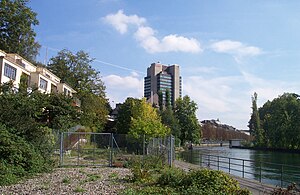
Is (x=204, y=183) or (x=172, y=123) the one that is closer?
(x=204, y=183)

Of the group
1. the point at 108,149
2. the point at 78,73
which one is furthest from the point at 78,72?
the point at 108,149

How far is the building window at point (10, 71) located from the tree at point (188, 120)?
4298 cm

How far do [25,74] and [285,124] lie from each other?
59396 mm

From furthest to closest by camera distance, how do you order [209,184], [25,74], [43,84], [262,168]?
[43,84] → [25,74] → [262,168] → [209,184]

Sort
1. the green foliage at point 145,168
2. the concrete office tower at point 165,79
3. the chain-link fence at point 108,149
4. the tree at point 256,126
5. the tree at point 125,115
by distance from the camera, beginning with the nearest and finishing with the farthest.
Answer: the green foliage at point 145,168 → the chain-link fence at point 108,149 → the tree at point 125,115 → the tree at point 256,126 → the concrete office tower at point 165,79

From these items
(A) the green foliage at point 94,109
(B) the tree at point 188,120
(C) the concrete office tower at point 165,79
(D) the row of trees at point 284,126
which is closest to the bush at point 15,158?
(A) the green foliage at point 94,109

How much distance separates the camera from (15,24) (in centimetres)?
4841

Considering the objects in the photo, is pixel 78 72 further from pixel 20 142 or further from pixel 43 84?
pixel 20 142

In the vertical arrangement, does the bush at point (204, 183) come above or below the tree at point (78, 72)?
below

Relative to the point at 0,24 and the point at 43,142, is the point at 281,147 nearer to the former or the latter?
the point at 0,24

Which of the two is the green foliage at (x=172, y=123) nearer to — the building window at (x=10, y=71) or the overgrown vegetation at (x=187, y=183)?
the building window at (x=10, y=71)

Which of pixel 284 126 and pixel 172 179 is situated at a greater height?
pixel 284 126

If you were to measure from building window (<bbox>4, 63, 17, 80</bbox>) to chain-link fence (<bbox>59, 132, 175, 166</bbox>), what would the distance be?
16.8 m

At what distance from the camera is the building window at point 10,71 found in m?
40.1
